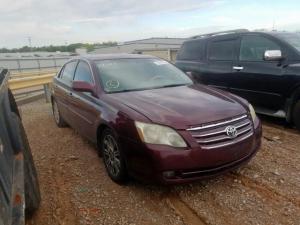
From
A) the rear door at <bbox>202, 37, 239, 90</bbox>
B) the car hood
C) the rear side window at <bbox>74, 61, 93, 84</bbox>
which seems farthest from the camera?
the rear door at <bbox>202, 37, 239, 90</bbox>

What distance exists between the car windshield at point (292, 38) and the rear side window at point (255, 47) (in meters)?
0.21

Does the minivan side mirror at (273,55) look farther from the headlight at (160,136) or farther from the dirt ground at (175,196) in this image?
the headlight at (160,136)

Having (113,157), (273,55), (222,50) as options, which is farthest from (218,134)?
(222,50)

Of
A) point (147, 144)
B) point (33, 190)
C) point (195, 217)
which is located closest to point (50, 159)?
point (33, 190)

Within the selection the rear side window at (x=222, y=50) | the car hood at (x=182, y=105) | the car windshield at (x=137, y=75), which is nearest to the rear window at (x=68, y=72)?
the car windshield at (x=137, y=75)

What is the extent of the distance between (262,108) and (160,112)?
333 cm

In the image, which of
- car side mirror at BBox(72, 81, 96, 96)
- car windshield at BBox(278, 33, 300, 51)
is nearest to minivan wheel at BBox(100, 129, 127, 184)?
car side mirror at BBox(72, 81, 96, 96)

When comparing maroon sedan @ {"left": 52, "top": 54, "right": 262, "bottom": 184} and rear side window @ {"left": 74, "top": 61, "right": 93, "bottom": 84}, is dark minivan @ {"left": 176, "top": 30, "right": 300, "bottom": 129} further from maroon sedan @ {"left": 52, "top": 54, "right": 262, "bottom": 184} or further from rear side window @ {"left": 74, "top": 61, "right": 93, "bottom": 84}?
rear side window @ {"left": 74, "top": 61, "right": 93, "bottom": 84}

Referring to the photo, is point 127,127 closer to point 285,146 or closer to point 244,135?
point 244,135

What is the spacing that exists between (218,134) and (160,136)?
2.10ft

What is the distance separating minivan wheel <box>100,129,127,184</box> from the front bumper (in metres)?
0.22

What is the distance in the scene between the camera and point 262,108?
6449 mm

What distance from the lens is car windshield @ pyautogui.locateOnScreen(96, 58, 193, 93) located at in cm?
479

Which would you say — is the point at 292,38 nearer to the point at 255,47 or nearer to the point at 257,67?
the point at 255,47
